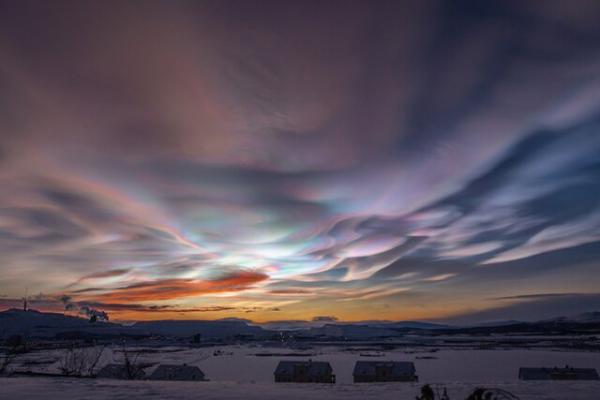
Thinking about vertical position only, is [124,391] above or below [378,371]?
above

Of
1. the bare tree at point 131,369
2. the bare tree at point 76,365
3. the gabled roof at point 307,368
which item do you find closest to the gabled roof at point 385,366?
the gabled roof at point 307,368

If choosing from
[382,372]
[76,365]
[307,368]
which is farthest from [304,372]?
[76,365]

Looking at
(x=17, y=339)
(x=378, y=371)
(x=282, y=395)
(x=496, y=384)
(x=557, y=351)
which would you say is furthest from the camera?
(x=557, y=351)

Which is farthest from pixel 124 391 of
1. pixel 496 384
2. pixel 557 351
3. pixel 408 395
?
pixel 557 351

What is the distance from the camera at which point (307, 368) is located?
63.5 m

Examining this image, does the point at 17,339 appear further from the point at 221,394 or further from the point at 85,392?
the point at 221,394

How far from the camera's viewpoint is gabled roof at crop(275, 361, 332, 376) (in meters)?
62.4

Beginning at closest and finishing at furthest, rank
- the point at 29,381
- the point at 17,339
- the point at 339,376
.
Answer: the point at 29,381
the point at 17,339
the point at 339,376

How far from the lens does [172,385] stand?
7.34 metres

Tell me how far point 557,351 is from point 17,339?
163077 millimetres

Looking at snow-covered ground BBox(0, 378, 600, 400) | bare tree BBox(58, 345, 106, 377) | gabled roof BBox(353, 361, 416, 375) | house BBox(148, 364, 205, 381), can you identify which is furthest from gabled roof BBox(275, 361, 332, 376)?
snow-covered ground BBox(0, 378, 600, 400)

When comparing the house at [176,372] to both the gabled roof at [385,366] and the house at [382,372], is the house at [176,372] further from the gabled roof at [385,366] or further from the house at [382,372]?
the gabled roof at [385,366]

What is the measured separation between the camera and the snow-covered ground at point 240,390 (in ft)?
20.4

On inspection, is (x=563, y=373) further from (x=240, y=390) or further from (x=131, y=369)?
(x=240, y=390)
